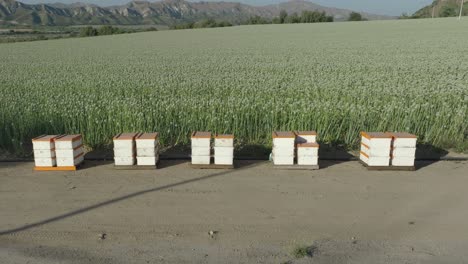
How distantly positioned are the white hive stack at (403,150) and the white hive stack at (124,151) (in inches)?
209

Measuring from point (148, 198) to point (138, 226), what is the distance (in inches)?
39.0

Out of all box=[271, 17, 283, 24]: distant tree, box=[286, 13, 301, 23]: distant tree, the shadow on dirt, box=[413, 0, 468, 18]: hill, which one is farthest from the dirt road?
box=[413, 0, 468, 18]: hill

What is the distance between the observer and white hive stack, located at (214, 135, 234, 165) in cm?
Result: 783

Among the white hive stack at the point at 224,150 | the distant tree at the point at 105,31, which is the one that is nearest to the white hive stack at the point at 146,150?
the white hive stack at the point at 224,150

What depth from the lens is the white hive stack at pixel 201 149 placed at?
25.7 feet

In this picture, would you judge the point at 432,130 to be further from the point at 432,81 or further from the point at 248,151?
the point at 432,81

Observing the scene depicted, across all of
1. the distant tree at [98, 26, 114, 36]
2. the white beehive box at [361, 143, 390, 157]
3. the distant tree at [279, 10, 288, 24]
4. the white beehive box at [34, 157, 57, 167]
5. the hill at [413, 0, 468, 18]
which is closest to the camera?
the white beehive box at [361, 143, 390, 157]

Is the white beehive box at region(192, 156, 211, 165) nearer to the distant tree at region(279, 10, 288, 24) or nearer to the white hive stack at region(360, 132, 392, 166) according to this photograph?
the white hive stack at region(360, 132, 392, 166)

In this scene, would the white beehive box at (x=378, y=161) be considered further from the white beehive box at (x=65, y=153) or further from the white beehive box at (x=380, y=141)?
the white beehive box at (x=65, y=153)

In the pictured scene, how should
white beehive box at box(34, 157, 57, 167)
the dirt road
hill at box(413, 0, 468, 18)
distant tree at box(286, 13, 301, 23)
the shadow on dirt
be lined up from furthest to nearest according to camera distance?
hill at box(413, 0, 468, 18), distant tree at box(286, 13, 301, 23), white beehive box at box(34, 157, 57, 167), the shadow on dirt, the dirt road

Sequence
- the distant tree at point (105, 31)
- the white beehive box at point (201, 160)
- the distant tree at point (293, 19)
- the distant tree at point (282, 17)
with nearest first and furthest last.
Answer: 1. the white beehive box at point (201, 160)
2. the distant tree at point (105, 31)
3. the distant tree at point (293, 19)
4. the distant tree at point (282, 17)

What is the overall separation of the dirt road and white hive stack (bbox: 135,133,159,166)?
9.9 inches

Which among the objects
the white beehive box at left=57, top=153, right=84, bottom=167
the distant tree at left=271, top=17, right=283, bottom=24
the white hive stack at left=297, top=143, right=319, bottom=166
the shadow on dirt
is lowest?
the shadow on dirt

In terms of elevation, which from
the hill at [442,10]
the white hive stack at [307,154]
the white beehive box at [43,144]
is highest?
the hill at [442,10]
